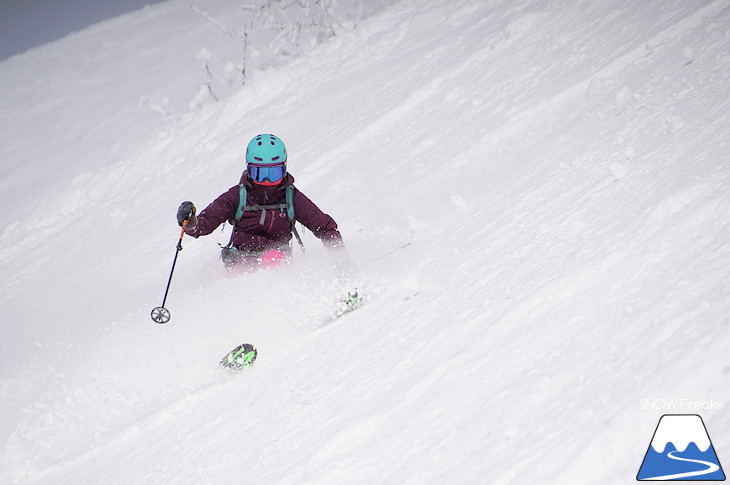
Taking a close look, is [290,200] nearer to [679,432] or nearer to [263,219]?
[263,219]

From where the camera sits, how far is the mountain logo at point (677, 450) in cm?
144

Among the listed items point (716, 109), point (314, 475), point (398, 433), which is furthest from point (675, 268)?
point (716, 109)

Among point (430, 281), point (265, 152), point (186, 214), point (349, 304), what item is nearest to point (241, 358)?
point (349, 304)

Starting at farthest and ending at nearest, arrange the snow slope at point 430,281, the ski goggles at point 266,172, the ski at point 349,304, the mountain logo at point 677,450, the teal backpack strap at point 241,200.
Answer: the teal backpack strap at point 241,200 → the ski goggles at point 266,172 → the ski at point 349,304 → the snow slope at point 430,281 → the mountain logo at point 677,450

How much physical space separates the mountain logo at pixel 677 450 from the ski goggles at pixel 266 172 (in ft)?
10.6

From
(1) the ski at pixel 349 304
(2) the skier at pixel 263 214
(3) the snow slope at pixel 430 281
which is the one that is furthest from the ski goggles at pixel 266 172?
(1) the ski at pixel 349 304

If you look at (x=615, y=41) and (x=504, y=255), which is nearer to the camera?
(x=504, y=255)

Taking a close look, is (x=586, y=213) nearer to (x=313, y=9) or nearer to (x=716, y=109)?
(x=716, y=109)

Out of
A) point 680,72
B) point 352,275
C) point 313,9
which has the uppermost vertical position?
point 313,9

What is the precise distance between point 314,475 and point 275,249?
2687mm

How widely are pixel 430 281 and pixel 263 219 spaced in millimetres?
1678

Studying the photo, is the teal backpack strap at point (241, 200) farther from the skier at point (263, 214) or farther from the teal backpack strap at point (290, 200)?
the teal backpack strap at point (290, 200)

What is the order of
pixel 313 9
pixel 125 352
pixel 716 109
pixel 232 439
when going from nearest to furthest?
pixel 232 439 → pixel 716 109 → pixel 125 352 → pixel 313 9

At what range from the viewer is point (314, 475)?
2.04 meters
